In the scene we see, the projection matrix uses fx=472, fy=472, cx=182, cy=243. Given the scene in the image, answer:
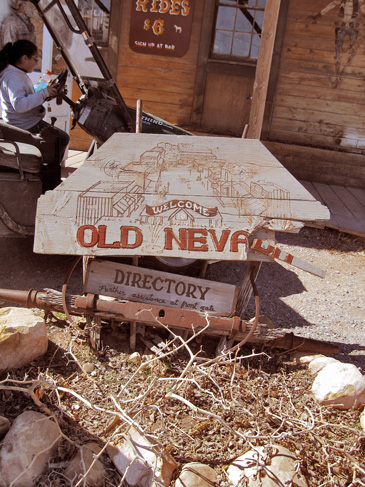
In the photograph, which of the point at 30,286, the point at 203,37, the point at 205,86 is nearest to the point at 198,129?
the point at 205,86

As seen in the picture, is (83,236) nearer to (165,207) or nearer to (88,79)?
(165,207)

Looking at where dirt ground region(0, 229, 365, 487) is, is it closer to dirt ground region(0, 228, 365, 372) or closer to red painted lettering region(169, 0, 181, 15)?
dirt ground region(0, 228, 365, 372)

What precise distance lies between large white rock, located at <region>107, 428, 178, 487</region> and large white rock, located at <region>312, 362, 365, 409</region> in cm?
104

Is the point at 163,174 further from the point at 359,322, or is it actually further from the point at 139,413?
the point at 359,322

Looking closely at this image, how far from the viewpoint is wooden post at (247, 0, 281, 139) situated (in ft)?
16.2

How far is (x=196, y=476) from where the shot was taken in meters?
2.33

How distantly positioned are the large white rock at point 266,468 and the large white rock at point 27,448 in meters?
0.91

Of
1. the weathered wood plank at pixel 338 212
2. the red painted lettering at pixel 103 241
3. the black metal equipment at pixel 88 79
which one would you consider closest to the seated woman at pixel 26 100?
the black metal equipment at pixel 88 79

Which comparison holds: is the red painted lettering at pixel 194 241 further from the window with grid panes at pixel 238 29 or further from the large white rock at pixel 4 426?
the window with grid panes at pixel 238 29

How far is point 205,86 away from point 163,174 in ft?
16.1

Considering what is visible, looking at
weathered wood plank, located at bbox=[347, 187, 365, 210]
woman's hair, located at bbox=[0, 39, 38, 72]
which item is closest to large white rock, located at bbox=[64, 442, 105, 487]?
woman's hair, located at bbox=[0, 39, 38, 72]

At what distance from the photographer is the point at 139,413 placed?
245cm

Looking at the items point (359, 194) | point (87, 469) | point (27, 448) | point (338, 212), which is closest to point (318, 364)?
point (87, 469)

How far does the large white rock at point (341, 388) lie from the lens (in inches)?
111
